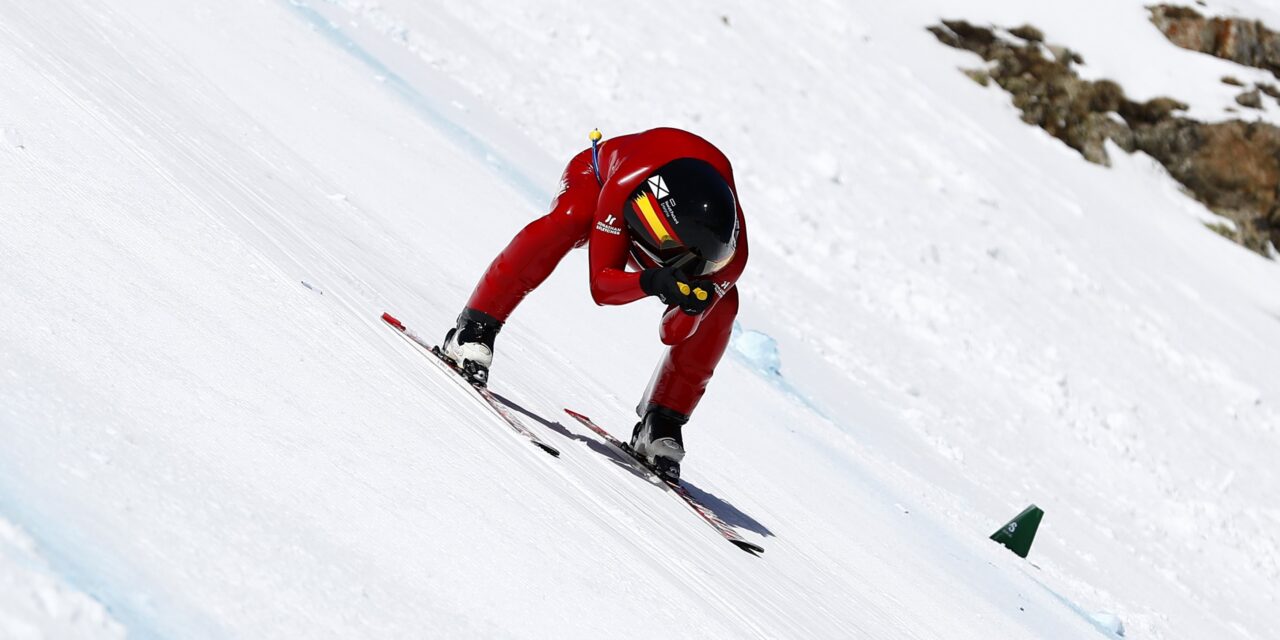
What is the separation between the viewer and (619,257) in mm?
5062

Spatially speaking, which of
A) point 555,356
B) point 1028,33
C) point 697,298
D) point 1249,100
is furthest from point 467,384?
point 1249,100

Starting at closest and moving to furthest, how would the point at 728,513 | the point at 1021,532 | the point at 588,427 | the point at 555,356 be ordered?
the point at 728,513
the point at 588,427
the point at 555,356
the point at 1021,532

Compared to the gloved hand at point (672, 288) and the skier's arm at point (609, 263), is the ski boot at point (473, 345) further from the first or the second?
the gloved hand at point (672, 288)

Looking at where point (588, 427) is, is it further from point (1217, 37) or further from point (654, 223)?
point (1217, 37)

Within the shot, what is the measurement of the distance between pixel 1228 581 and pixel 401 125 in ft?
29.8

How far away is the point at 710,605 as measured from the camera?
312cm

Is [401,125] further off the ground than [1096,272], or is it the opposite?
[1096,272]

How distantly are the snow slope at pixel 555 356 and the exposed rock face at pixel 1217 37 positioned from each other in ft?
32.9

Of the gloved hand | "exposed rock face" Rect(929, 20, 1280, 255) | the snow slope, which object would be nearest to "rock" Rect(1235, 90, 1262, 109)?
"exposed rock face" Rect(929, 20, 1280, 255)

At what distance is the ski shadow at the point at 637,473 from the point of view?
489 cm

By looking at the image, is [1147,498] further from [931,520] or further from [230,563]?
[230,563]

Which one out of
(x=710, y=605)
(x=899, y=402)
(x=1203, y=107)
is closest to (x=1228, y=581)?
(x=899, y=402)

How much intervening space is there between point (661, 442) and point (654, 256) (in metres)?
0.77

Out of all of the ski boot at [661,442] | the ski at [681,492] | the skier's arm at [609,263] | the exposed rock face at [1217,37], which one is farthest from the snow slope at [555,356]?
the exposed rock face at [1217,37]
